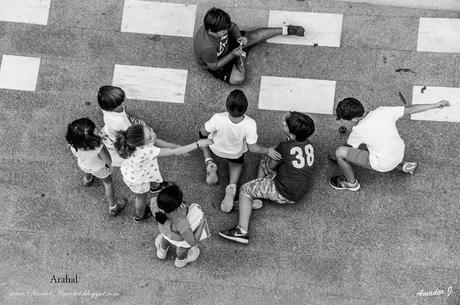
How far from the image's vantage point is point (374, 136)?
4254 mm

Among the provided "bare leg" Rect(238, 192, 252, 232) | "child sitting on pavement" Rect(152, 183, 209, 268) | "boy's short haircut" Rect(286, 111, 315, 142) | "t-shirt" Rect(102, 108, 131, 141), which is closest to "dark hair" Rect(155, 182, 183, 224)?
"child sitting on pavement" Rect(152, 183, 209, 268)

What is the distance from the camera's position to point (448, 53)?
16.1ft

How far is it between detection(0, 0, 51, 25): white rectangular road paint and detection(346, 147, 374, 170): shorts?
3.00 meters

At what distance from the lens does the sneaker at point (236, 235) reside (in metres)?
4.55

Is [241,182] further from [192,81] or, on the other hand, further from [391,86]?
[391,86]

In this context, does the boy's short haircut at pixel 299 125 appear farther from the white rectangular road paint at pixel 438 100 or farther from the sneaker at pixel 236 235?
the white rectangular road paint at pixel 438 100

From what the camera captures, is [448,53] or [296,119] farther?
[448,53]

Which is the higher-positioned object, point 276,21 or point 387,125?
point 276,21

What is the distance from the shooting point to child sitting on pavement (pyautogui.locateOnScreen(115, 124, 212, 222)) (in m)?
3.89

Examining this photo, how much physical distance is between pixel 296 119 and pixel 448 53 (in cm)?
175

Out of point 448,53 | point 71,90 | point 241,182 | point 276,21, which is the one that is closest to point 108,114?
point 71,90

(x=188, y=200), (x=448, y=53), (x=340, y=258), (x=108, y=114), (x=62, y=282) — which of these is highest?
(x=448, y=53)

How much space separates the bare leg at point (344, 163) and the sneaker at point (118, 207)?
1.84 metres

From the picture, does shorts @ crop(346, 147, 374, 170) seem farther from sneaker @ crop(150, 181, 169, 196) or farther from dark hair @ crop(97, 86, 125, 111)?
dark hair @ crop(97, 86, 125, 111)
